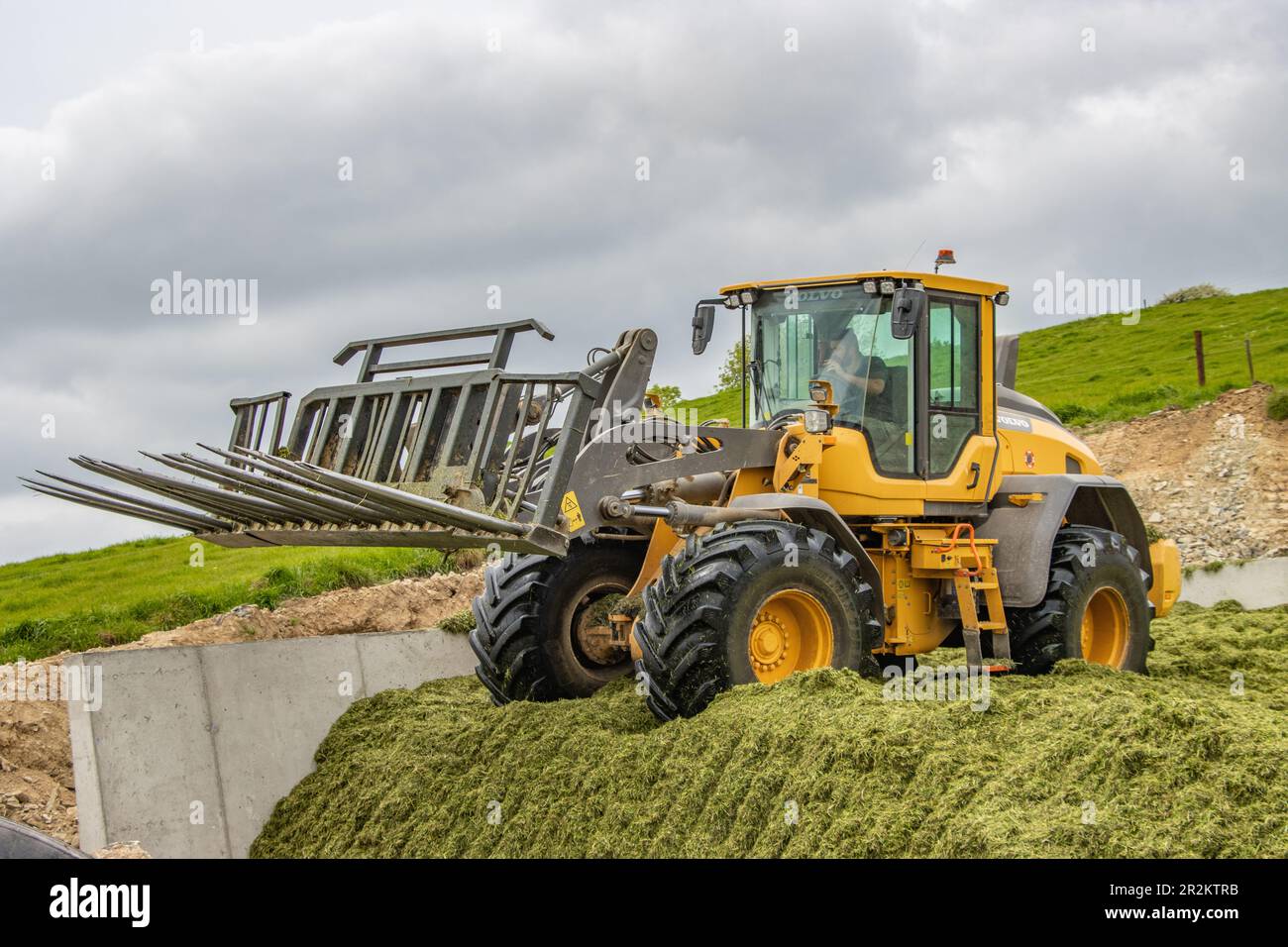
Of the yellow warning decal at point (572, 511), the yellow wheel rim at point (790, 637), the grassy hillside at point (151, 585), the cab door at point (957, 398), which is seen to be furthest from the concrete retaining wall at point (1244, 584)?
the yellow warning decal at point (572, 511)

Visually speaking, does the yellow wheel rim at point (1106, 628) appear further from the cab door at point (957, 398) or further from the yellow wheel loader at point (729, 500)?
the cab door at point (957, 398)

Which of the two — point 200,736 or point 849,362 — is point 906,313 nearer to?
point 849,362

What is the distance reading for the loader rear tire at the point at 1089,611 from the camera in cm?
922

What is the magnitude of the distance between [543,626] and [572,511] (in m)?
1.45

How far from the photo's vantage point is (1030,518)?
31.4 feet

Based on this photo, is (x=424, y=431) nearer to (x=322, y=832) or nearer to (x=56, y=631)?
(x=322, y=832)

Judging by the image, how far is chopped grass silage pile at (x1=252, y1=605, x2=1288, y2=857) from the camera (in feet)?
17.6

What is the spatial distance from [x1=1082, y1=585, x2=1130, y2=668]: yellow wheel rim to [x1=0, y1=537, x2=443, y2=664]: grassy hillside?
7541 mm

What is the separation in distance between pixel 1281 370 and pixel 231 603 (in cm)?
2127

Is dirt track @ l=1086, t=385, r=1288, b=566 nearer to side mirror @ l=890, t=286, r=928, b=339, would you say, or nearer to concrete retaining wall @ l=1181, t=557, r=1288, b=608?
concrete retaining wall @ l=1181, t=557, r=1288, b=608

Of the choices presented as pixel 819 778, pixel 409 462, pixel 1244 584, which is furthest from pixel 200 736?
pixel 1244 584

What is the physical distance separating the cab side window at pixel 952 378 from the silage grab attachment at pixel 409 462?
228 cm

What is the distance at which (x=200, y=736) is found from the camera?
27.4 ft
